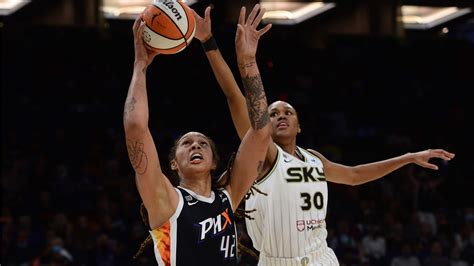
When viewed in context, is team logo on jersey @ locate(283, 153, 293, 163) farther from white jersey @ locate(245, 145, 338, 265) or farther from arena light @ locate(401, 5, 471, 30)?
arena light @ locate(401, 5, 471, 30)

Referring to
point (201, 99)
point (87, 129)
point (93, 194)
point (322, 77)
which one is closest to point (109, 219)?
point (93, 194)

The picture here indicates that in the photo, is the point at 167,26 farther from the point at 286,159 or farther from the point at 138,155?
the point at 286,159

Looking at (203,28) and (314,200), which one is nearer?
(203,28)

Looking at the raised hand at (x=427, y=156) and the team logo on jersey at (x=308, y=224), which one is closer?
the team logo on jersey at (x=308, y=224)

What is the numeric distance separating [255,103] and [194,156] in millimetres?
441

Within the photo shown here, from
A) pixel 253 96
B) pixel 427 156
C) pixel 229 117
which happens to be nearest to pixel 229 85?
pixel 253 96

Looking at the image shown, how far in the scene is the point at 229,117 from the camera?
50.1ft

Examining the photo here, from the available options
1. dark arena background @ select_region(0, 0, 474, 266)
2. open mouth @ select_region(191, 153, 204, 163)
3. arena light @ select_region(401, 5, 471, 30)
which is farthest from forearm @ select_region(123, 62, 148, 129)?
arena light @ select_region(401, 5, 471, 30)

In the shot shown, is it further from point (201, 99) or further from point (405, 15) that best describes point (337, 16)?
point (201, 99)

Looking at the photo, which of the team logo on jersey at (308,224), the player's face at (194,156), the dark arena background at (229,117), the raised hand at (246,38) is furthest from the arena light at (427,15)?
the player's face at (194,156)

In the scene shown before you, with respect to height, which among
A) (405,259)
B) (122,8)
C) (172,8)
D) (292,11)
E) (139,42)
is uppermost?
(292,11)

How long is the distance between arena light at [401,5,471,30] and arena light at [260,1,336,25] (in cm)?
180

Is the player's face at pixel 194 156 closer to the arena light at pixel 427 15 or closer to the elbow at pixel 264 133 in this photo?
the elbow at pixel 264 133

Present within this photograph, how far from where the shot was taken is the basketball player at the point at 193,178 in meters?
4.20
